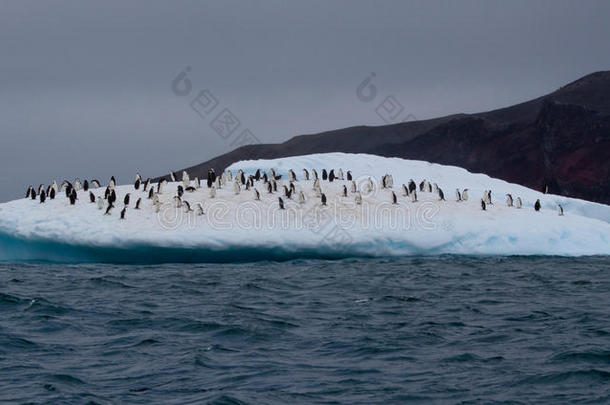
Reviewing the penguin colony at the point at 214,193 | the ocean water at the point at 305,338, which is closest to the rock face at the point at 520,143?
the penguin colony at the point at 214,193

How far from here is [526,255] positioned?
3069cm

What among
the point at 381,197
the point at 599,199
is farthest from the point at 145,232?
the point at 599,199

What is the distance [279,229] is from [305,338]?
46.8 feet

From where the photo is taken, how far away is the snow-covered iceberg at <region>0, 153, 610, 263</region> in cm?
2841

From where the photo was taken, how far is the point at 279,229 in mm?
28844

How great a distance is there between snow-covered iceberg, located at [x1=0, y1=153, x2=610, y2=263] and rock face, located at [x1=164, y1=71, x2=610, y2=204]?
3978 cm

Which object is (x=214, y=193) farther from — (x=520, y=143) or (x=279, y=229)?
(x=520, y=143)

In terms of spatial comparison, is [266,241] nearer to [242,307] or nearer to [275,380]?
[242,307]

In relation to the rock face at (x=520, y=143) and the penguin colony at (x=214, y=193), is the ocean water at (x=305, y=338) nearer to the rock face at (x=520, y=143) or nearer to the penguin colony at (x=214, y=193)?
the penguin colony at (x=214, y=193)

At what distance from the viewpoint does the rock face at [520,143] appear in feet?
255

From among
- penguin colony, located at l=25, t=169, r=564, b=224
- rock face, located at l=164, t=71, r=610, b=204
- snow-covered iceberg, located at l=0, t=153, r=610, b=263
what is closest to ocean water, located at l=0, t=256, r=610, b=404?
A: snow-covered iceberg, located at l=0, t=153, r=610, b=263

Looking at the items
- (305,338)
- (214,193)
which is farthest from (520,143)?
(305,338)

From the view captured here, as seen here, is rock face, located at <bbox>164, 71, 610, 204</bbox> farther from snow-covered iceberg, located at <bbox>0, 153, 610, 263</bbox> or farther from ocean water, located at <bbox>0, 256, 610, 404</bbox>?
ocean water, located at <bbox>0, 256, 610, 404</bbox>

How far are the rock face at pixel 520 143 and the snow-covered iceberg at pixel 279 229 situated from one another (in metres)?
39.8
